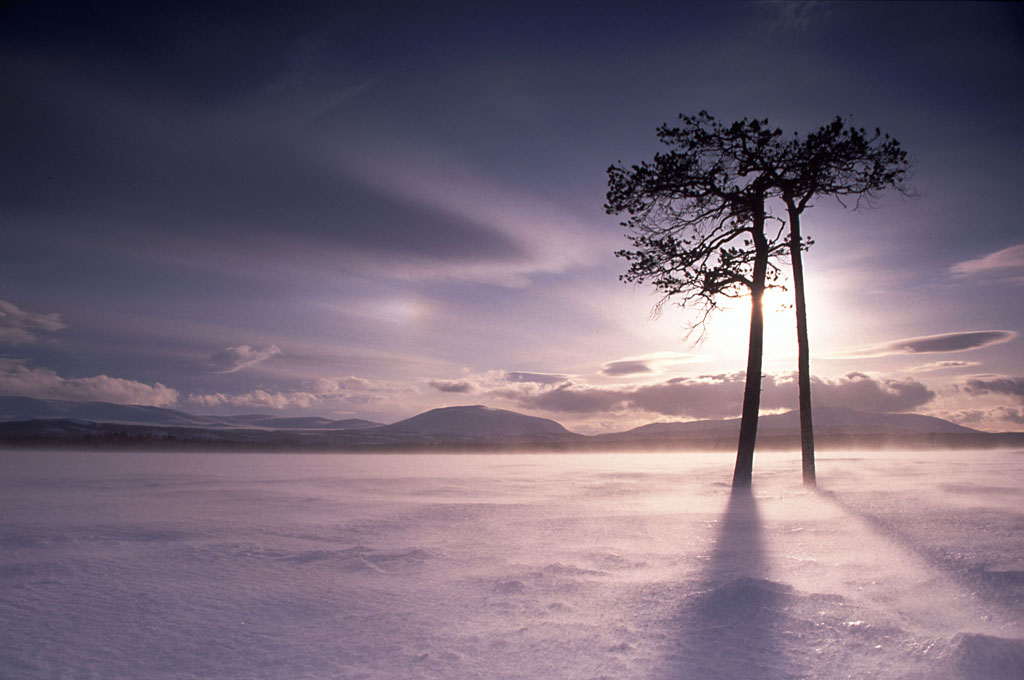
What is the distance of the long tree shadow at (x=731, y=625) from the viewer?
11.5 ft

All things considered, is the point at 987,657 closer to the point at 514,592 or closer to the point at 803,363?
the point at 514,592

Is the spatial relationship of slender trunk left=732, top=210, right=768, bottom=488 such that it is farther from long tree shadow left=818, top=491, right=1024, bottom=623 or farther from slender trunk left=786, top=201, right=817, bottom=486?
long tree shadow left=818, top=491, right=1024, bottom=623

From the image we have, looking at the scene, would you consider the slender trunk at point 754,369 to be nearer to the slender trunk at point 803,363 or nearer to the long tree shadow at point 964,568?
the slender trunk at point 803,363

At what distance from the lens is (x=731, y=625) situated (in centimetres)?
414

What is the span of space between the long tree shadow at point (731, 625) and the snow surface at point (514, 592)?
19mm

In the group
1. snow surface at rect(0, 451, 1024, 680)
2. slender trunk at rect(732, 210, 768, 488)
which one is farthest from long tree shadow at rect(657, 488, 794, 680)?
slender trunk at rect(732, 210, 768, 488)

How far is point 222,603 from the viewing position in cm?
457

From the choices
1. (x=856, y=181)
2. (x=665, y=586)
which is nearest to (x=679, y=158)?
(x=856, y=181)

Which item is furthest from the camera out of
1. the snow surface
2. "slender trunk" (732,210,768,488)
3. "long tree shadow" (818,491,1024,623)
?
"slender trunk" (732,210,768,488)

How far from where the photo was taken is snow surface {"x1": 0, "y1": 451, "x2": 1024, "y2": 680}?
3.58 meters

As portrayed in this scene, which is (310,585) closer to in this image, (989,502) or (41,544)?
(41,544)

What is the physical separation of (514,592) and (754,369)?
1139cm

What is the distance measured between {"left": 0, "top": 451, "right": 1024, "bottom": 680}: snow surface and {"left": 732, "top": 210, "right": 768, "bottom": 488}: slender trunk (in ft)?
15.7

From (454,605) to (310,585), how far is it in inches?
53.7
